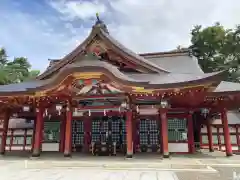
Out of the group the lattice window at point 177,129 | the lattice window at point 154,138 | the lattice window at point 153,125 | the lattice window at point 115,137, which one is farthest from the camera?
the lattice window at point 115,137

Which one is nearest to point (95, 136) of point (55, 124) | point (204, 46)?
point (55, 124)

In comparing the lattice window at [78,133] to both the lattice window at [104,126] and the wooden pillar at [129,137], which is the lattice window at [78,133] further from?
Answer: the wooden pillar at [129,137]

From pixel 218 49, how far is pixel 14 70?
1498 inches

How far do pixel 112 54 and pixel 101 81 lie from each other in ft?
11.5

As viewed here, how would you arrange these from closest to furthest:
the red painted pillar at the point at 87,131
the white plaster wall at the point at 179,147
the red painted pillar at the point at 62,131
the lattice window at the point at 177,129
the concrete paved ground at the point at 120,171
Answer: the concrete paved ground at the point at 120,171
the white plaster wall at the point at 179,147
the lattice window at the point at 177,129
the red painted pillar at the point at 87,131
the red painted pillar at the point at 62,131

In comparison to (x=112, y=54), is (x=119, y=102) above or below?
below

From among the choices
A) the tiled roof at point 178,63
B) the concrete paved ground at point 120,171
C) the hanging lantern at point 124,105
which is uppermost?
the tiled roof at point 178,63

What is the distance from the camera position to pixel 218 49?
36375mm

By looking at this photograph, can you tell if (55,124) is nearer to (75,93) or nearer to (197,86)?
(75,93)

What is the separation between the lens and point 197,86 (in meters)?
10.0

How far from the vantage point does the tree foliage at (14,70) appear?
127ft

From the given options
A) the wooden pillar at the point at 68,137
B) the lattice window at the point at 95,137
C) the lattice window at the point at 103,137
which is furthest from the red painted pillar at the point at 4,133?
the lattice window at the point at 103,137

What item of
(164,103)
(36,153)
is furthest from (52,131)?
(164,103)

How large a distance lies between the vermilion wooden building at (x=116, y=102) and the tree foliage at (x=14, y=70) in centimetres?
2424
